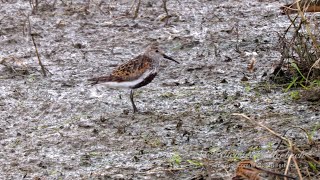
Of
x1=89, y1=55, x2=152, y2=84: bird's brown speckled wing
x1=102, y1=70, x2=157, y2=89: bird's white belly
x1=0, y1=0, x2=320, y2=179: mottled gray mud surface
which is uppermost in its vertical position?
x1=89, y1=55, x2=152, y2=84: bird's brown speckled wing

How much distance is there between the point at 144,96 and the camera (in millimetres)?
6996

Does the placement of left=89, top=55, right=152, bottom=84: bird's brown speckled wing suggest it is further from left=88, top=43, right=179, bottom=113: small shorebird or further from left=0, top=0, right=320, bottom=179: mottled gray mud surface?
left=0, top=0, right=320, bottom=179: mottled gray mud surface

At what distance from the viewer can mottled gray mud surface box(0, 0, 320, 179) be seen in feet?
18.0

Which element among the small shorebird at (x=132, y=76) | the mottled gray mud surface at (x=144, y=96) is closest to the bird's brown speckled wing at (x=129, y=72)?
the small shorebird at (x=132, y=76)

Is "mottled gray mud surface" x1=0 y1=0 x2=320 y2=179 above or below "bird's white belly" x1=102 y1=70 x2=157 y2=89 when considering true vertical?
below

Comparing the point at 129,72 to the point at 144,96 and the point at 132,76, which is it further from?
the point at 144,96

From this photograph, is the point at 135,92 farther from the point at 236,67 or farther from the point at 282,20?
the point at 282,20

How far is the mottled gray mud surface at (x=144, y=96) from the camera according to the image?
550 centimetres

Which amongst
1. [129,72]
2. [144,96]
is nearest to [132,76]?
[129,72]

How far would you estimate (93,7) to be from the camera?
994 centimetres

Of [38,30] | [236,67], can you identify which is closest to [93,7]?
[38,30]

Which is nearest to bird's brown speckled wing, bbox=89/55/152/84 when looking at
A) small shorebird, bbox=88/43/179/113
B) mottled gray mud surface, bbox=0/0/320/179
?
small shorebird, bbox=88/43/179/113

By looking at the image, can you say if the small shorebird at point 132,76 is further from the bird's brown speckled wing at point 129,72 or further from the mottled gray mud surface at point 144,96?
the mottled gray mud surface at point 144,96

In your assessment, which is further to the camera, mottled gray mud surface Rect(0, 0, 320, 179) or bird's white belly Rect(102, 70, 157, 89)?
bird's white belly Rect(102, 70, 157, 89)
